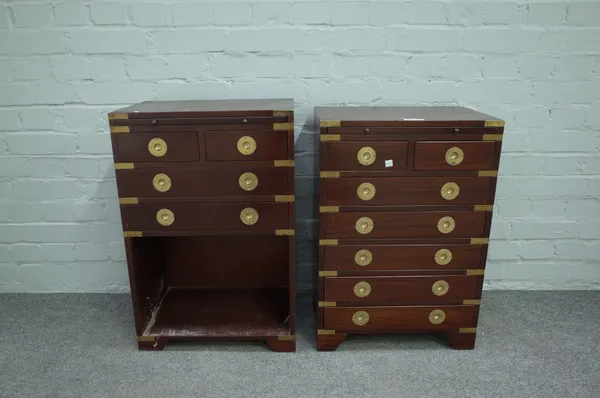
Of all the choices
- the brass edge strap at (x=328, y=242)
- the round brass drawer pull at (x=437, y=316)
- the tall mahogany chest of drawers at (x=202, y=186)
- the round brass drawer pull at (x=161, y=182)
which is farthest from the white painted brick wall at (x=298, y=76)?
the round brass drawer pull at (x=437, y=316)

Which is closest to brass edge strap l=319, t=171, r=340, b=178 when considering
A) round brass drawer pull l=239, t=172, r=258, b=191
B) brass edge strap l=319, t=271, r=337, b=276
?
round brass drawer pull l=239, t=172, r=258, b=191

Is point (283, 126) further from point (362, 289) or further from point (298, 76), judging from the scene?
point (362, 289)

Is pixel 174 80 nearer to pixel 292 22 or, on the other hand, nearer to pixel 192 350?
pixel 292 22

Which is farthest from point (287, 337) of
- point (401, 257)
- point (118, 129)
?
point (118, 129)

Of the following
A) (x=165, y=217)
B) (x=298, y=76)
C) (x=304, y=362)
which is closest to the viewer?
(x=165, y=217)

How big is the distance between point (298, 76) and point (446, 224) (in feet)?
2.89

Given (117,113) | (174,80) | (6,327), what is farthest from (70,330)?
(174,80)

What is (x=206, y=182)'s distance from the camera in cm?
164

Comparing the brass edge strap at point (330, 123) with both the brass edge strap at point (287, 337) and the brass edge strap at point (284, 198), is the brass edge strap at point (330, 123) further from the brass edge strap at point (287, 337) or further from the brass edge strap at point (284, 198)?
the brass edge strap at point (287, 337)

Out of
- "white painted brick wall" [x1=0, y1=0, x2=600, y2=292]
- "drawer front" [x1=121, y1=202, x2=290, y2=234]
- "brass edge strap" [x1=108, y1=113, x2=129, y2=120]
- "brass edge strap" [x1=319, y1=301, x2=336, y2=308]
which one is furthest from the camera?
"white painted brick wall" [x1=0, y1=0, x2=600, y2=292]

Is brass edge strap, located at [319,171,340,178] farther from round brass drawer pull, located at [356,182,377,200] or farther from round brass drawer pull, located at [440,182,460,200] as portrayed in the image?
round brass drawer pull, located at [440,182,460,200]

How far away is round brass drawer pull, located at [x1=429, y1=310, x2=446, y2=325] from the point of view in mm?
1785

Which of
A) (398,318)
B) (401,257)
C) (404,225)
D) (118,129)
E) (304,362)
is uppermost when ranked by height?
(118,129)

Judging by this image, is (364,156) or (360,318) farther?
(360,318)
